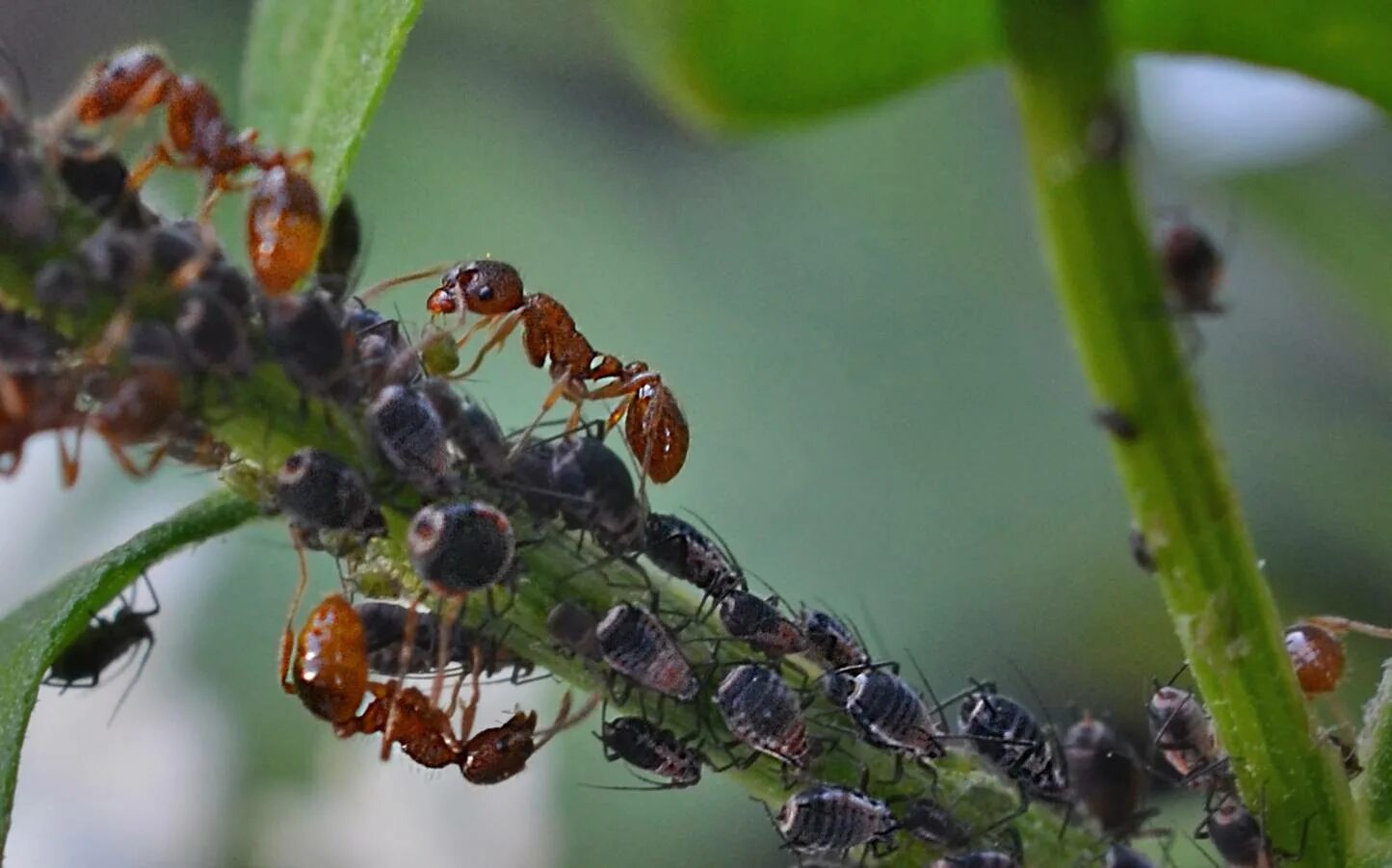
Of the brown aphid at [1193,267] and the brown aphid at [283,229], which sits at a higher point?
the brown aphid at [283,229]

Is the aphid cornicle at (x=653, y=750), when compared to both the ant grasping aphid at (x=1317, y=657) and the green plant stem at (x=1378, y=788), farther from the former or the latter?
the ant grasping aphid at (x=1317, y=657)

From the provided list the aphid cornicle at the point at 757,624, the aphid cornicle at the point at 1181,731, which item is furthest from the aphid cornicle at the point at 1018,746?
the aphid cornicle at the point at 757,624

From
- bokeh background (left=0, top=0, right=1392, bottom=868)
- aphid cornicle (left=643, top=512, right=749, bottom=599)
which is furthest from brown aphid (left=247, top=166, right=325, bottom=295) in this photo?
bokeh background (left=0, top=0, right=1392, bottom=868)

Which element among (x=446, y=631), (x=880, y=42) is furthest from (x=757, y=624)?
(x=880, y=42)

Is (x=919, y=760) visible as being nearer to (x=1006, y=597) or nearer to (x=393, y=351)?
(x=393, y=351)

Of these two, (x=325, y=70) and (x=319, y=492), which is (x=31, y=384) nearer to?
(x=319, y=492)

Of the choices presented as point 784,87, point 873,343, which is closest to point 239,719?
point 873,343
